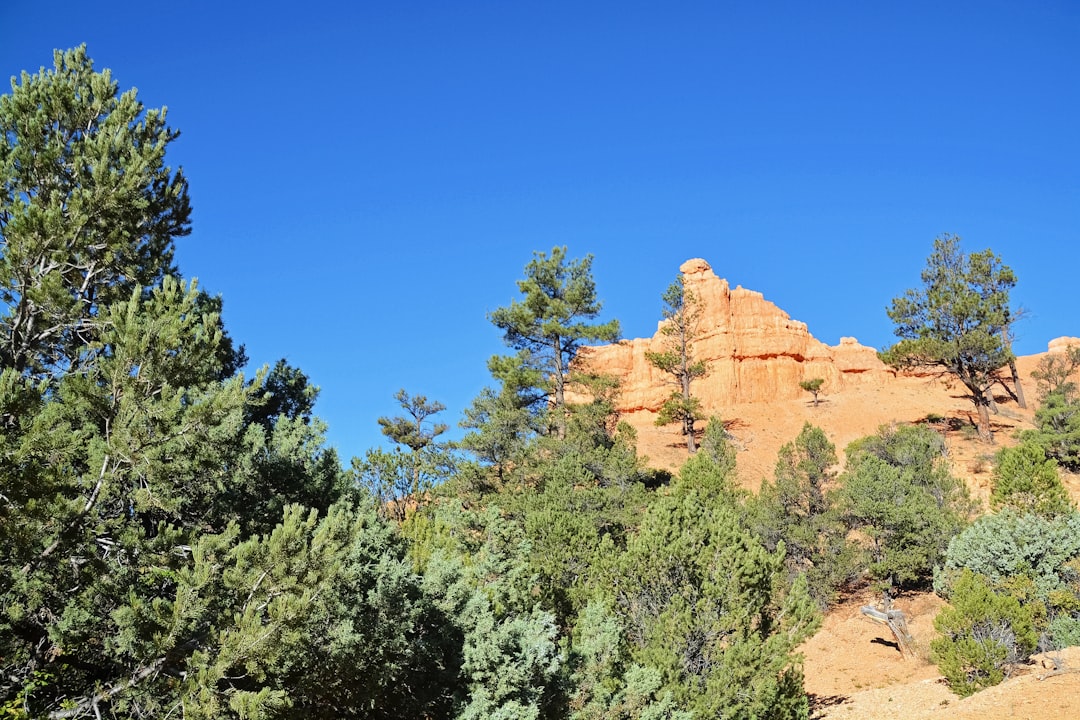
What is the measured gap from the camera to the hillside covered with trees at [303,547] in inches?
280

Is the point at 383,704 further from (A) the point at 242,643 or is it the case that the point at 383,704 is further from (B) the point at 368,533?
(A) the point at 242,643

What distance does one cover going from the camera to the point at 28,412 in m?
6.72

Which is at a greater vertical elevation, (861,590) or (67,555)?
(67,555)

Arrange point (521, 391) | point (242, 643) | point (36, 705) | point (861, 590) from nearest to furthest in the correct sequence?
point (242, 643) → point (36, 705) → point (861, 590) → point (521, 391)

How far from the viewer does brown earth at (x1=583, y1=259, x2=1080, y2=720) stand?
59.6 ft

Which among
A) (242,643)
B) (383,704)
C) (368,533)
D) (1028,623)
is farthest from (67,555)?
(1028,623)

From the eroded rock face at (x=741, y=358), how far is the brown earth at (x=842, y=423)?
136mm

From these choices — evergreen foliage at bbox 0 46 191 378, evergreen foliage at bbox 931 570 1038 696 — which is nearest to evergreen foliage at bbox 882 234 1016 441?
evergreen foliage at bbox 931 570 1038 696

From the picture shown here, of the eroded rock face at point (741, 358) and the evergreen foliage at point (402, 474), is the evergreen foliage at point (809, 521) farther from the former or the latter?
the eroded rock face at point (741, 358)

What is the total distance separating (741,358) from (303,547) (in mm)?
73423

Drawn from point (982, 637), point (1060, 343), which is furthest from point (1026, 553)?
point (1060, 343)

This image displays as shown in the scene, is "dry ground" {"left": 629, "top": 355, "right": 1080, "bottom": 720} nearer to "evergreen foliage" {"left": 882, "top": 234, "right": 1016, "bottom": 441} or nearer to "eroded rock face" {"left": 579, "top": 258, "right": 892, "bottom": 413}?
"evergreen foliage" {"left": 882, "top": 234, "right": 1016, "bottom": 441}

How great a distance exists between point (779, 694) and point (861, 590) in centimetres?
1757

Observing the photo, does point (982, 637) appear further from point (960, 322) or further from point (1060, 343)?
point (1060, 343)
